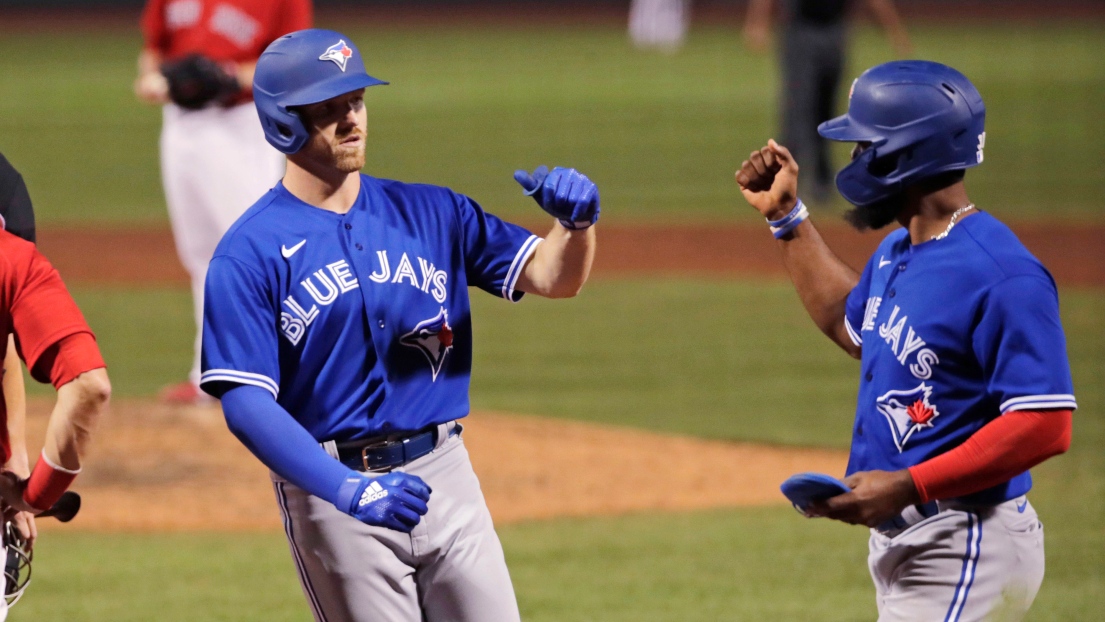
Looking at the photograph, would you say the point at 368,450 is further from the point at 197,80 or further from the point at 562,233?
the point at 197,80

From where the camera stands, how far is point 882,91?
3.43 meters

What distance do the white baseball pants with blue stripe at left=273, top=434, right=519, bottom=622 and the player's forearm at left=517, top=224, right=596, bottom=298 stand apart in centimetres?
49

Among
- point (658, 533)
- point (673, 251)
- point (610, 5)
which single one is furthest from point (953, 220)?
point (610, 5)

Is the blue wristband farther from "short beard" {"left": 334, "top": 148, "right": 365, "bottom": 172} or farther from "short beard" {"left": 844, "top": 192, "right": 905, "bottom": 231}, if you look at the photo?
"short beard" {"left": 334, "top": 148, "right": 365, "bottom": 172}

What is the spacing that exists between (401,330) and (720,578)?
123 inches

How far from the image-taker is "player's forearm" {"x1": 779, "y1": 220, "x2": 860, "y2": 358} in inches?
153

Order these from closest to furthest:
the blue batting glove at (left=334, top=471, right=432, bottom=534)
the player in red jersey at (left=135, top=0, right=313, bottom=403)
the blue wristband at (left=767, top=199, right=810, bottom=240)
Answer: the blue batting glove at (left=334, top=471, right=432, bottom=534), the blue wristband at (left=767, top=199, right=810, bottom=240), the player in red jersey at (left=135, top=0, right=313, bottom=403)

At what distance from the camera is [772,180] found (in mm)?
3922

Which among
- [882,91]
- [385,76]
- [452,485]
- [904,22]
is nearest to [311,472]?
[452,485]

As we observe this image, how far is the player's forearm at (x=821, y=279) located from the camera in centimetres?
388

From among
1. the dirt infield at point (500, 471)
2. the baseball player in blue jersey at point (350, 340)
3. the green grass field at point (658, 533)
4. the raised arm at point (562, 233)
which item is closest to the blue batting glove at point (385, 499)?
the baseball player in blue jersey at point (350, 340)

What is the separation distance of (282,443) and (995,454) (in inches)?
59.4

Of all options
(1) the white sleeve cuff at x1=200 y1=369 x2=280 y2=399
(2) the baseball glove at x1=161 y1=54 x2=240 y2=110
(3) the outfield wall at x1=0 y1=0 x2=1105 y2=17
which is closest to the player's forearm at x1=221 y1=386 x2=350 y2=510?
(1) the white sleeve cuff at x1=200 y1=369 x2=280 y2=399

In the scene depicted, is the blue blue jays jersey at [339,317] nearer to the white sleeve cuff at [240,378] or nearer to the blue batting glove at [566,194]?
the white sleeve cuff at [240,378]
